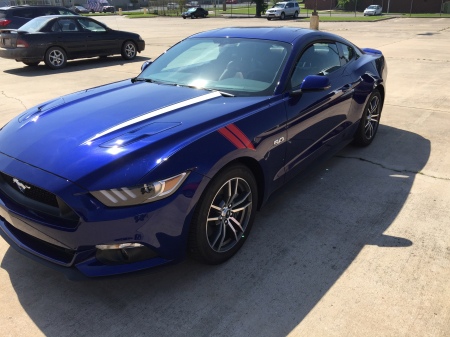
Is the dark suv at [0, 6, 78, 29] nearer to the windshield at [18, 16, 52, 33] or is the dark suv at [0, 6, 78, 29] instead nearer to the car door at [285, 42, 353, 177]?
the windshield at [18, 16, 52, 33]

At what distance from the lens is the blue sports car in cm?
224

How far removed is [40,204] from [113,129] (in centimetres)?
66

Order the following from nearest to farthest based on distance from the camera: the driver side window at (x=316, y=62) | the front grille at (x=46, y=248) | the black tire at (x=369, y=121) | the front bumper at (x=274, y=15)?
the front grille at (x=46, y=248) < the driver side window at (x=316, y=62) < the black tire at (x=369, y=121) < the front bumper at (x=274, y=15)

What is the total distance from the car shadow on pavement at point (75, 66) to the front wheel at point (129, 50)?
0.15m

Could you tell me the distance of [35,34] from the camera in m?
10.3

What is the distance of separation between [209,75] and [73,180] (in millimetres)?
1786

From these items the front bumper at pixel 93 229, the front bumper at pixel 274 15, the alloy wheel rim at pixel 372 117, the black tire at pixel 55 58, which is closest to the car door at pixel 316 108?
the alloy wheel rim at pixel 372 117

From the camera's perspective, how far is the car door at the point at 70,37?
10.8m

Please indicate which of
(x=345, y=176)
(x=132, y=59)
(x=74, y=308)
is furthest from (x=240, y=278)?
(x=132, y=59)

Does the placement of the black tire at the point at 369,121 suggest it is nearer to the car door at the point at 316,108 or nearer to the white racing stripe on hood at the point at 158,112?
the car door at the point at 316,108

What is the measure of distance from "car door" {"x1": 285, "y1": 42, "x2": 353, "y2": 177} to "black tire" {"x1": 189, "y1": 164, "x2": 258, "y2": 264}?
24.0 inches

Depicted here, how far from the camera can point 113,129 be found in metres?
2.64

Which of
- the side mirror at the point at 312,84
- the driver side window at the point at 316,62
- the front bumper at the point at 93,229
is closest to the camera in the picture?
the front bumper at the point at 93,229

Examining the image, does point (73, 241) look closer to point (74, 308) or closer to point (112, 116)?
point (74, 308)
